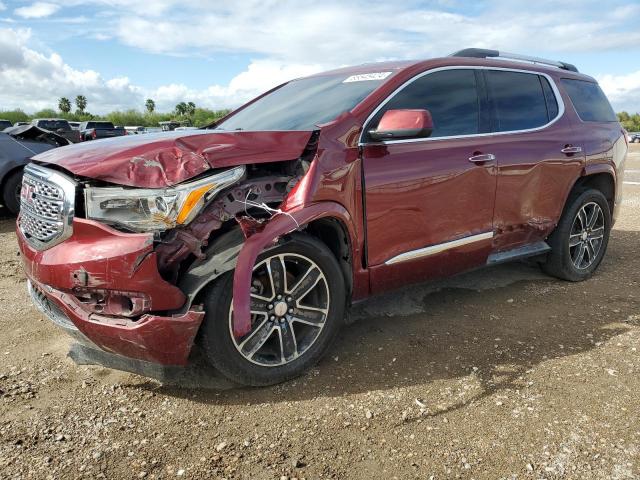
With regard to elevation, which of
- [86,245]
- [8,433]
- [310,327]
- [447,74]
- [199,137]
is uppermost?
[447,74]

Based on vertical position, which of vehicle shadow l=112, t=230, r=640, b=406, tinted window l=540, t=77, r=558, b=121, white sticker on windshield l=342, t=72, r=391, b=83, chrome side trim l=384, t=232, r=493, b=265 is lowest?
vehicle shadow l=112, t=230, r=640, b=406

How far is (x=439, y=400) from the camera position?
287 centimetres

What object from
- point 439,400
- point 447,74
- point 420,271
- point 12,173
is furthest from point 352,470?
point 12,173

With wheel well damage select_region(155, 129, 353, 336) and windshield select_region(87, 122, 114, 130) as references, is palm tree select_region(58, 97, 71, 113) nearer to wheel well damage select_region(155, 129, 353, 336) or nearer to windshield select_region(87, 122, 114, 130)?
windshield select_region(87, 122, 114, 130)

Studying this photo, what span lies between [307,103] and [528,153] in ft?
5.92

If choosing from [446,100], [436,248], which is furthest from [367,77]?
[436,248]

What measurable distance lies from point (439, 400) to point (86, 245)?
2016 millimetres

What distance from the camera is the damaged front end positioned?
8.38ft

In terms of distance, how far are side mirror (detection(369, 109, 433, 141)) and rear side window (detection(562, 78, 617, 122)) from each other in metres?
2.42

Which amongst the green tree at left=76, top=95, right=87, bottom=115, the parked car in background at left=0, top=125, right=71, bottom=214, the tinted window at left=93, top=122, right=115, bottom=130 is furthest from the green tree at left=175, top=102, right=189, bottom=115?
the parked car in background at left=0, top=125, right=71, bottom=214

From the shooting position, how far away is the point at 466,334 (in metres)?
3.70

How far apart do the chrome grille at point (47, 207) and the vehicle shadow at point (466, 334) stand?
3.20 ft

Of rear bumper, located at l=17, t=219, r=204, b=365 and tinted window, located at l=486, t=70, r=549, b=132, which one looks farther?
tinted window, located at l=486, t=70, r=549, b=132

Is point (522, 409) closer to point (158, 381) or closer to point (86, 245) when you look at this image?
point (158, 381)
